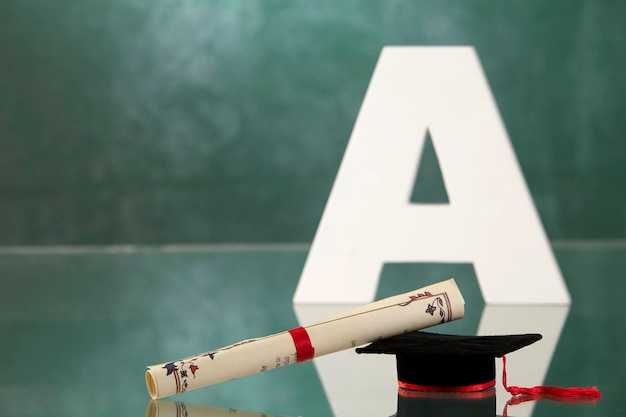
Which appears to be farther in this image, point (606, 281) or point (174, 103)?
point (174, 103)

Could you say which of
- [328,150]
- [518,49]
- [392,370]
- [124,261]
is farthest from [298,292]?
[518,49]

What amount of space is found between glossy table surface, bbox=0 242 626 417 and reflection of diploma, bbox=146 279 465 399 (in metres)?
0.07

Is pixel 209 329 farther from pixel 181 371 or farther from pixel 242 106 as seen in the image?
pixel 242 106

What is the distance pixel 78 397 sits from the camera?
52.8 inches

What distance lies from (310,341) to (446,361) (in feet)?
0.60

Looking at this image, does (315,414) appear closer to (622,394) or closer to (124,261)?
(622,394)

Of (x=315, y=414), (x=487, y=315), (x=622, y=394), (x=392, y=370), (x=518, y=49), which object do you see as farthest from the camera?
(x=518, y=49)

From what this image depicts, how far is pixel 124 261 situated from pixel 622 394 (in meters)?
2.55

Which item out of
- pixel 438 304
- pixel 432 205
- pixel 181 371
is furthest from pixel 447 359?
pixel 432 205

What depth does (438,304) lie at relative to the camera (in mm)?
1244

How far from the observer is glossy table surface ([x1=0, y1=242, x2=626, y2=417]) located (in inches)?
49.9

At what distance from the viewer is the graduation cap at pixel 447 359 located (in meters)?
1.16

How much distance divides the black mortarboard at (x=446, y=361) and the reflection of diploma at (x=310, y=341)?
0.09ft

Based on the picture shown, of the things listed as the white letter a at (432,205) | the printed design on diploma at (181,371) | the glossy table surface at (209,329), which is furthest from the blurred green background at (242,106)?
the printed design on diploma at (181,371)
